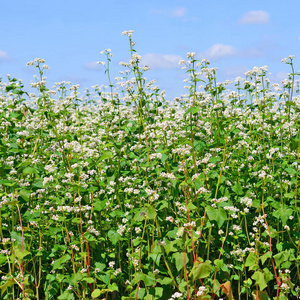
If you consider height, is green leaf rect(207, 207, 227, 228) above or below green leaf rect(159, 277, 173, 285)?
above

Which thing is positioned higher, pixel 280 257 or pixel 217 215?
pixel 217 215

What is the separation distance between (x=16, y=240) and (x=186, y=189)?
1872 millimetres

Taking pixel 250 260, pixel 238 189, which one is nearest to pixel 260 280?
pixel 250 260

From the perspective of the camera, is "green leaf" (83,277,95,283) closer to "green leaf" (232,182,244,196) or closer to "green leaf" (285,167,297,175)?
"green leaf" (232,182,244,196)

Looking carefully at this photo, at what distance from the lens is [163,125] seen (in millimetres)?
4773

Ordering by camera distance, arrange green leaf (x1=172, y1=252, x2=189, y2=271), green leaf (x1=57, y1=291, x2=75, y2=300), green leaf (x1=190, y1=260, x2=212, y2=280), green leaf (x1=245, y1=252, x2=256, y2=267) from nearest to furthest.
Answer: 1. green leaf (x1=190, y1=260, x2=212, y2=280)
2. green leaf (x1=172, y1=252, x2=189, y2=271)
3. green leaf (x1=57, y1=291, x2=75, y2=300)
4. green leaf (x1=245, y1=252, x2=256, y2=267)

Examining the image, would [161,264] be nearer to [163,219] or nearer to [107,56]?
[163,219]

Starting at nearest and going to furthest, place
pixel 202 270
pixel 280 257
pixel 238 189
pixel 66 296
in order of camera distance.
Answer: pixel 202 270 → pixel 66 296 → pixel 280 257 → pixel 238 189

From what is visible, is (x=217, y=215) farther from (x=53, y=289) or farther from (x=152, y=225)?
(x=53, y=289)

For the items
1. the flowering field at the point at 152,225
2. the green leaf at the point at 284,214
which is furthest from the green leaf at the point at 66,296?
the green leaf at the point at 284,214

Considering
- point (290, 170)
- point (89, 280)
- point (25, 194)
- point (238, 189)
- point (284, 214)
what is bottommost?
point (89, 280)

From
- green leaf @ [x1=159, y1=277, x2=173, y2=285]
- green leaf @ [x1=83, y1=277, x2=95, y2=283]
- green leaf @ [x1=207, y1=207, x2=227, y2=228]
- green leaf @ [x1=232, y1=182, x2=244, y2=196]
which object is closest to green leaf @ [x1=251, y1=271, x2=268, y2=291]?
green leaf @ [x1=207, y1=207, x2=227, y2=228]

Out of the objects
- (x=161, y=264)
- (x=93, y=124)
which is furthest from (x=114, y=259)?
(x=93, y=124)

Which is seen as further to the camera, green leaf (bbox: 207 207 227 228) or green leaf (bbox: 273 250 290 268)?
green leaf (bbox: 273 250 290 268)
